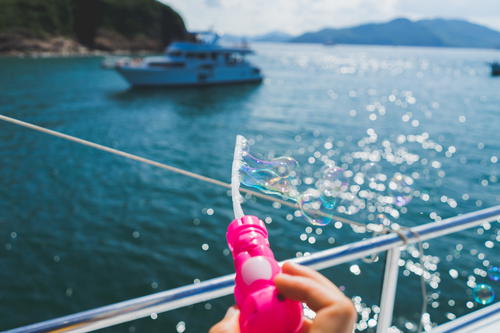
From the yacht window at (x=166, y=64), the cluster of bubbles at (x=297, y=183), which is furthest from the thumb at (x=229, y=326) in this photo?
the yacht window at (x=166, y=64)

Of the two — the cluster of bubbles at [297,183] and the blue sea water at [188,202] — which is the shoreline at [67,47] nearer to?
the blue sea water at [188,202]

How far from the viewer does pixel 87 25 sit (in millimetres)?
108750

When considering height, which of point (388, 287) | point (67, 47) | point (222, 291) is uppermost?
point (67, 47)

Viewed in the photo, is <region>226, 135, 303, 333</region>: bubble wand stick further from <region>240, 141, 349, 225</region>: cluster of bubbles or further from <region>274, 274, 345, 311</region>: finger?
<region>240, 141, 349, 225</region>: cluster of bubbles

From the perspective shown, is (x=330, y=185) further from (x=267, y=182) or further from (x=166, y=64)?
(x=166, y=64)

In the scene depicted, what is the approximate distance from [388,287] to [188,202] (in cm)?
1134

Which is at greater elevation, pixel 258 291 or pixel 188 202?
pixel 258 291

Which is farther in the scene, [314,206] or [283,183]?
Answer: [314,206]

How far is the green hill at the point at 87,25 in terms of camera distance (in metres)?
86.0

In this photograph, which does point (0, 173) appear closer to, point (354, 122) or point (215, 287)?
point (215, 287)

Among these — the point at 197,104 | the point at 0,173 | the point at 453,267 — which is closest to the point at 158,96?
the point at 197,104

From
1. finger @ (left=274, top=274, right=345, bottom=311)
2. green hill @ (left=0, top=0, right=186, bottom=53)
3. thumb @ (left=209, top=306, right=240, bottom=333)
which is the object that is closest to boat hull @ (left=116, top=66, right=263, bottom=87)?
thumb @ (left=209, top=306, right=240, bottom=333)

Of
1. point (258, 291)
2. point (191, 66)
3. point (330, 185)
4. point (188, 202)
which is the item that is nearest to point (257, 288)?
point (258, 291)

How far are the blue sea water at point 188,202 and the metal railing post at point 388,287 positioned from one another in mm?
6069
